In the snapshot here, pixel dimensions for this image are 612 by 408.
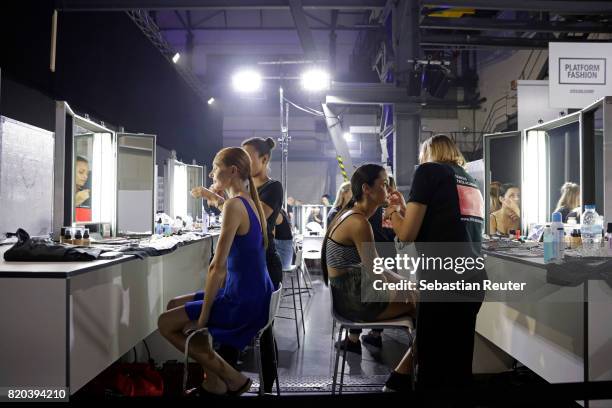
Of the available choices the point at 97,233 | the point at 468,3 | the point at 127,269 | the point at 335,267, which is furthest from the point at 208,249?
the point at 468,3

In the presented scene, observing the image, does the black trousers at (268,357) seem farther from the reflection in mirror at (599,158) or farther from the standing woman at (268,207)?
the reflection in mirror at (599,158)

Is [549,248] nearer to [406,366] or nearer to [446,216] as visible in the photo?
[446,216]

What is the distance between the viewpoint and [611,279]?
5.93ft

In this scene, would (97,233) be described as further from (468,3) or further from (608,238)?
(468,3)

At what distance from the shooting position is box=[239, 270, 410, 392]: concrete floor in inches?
106

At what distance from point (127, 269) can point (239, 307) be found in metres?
0.75

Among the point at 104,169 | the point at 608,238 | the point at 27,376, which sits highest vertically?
the point at 104,169

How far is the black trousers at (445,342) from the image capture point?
1836 mm

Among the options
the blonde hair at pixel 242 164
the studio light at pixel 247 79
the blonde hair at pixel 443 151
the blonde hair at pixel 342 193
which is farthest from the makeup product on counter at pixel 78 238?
the studio light at pixel 247 79

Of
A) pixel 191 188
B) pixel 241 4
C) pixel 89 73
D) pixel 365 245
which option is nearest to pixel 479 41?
pixel 241 4

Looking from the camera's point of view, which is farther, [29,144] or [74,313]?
[29,144]

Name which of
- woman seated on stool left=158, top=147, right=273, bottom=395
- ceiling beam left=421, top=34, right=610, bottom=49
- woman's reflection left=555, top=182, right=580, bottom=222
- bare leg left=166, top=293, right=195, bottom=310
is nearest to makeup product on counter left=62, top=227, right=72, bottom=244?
bare leg left=166, top=293, right=195, bottom=310

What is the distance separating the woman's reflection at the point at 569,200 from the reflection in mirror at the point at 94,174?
3.33 metres

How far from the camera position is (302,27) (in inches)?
216
